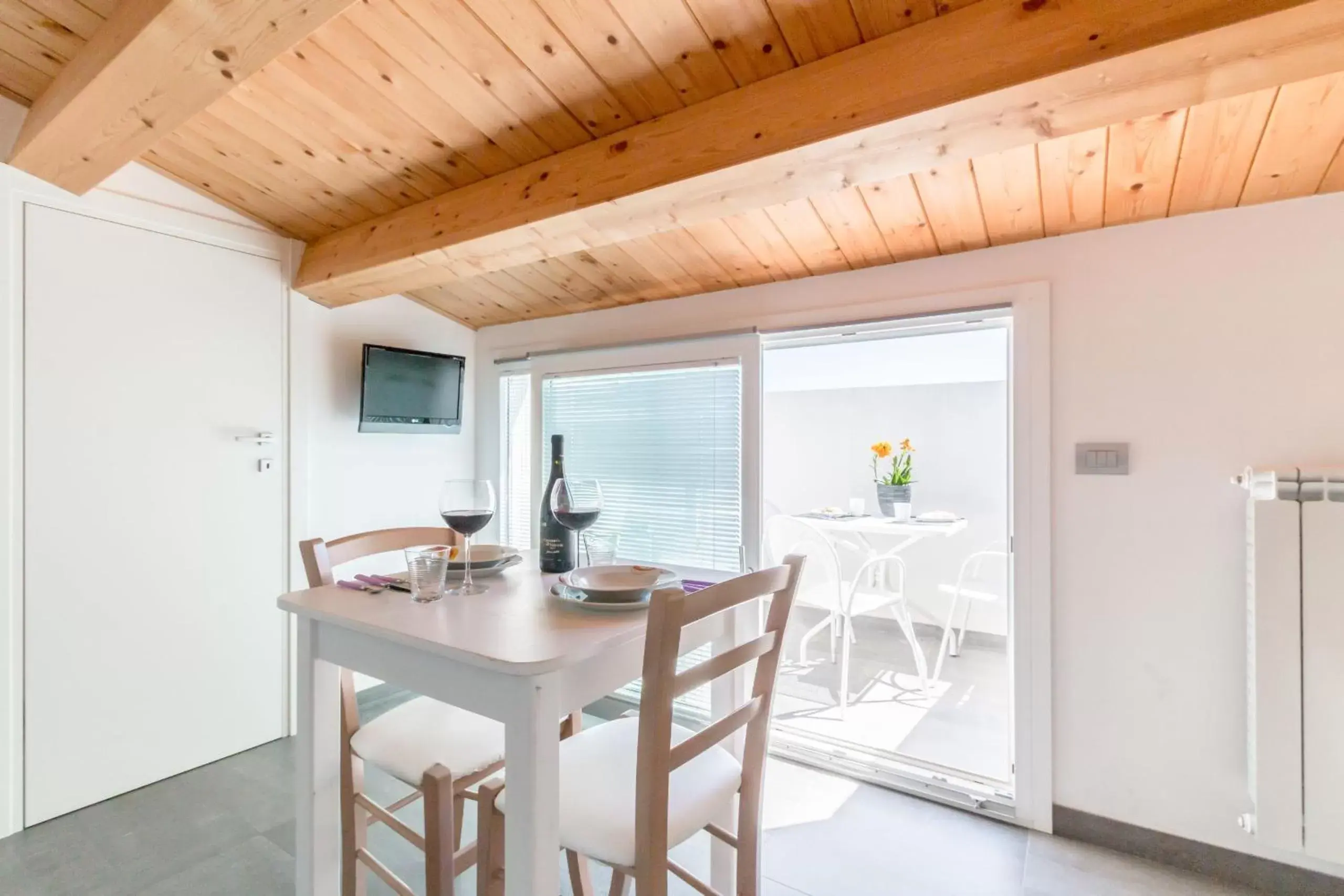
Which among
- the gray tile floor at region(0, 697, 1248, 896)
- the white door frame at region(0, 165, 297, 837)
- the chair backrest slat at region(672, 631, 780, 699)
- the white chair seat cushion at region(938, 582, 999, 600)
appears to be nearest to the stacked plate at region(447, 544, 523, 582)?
the chair backrest slat at region(672, 631, 780, 699)

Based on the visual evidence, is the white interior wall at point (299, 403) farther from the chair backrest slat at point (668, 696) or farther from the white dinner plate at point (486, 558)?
the chair backrest slat at point (668, 696)

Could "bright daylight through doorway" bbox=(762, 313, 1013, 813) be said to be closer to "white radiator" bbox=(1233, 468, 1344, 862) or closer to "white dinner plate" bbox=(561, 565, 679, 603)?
"white radiator" bbox=(1233, 468, 1344, 862)

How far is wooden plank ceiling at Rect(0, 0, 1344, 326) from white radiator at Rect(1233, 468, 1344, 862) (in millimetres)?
839

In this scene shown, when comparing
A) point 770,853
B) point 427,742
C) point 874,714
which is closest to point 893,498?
point 874,714

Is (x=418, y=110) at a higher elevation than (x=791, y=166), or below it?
higher

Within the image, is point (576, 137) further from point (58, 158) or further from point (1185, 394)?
point (1185, 394)

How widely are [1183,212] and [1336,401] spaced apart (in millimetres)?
642

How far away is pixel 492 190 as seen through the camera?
204 cm

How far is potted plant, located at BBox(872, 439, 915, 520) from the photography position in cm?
372

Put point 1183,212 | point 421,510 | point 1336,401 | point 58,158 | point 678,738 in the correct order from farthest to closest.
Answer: point 421,510 → point 678,738 → point 58,158 → point 1183,212 → point 1336,401

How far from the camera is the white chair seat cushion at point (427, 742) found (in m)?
1.37

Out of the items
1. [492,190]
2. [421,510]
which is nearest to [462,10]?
[492,190]

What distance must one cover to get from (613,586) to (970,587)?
122 inches

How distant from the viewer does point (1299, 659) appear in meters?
1.54
